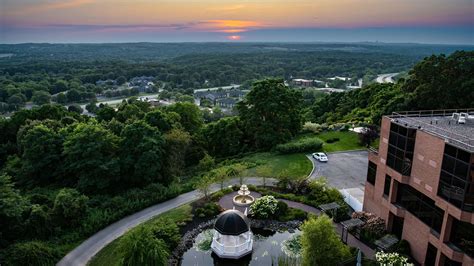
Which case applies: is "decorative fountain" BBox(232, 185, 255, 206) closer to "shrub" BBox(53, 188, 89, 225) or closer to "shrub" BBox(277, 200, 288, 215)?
"shrub" BBox(277, 200, 288, 215)

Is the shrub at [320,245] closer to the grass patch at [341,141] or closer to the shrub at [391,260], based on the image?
the shrub at [391,260]

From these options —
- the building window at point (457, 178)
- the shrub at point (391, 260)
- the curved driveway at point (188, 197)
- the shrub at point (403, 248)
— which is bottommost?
the curved driveway at point (188, 197)

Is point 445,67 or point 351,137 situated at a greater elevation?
point 445,67

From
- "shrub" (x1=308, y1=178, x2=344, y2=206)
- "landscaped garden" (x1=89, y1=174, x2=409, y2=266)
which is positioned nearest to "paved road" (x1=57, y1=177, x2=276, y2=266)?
"landscaped garden" (x1=89, y1=174, x2=409, y2=266)

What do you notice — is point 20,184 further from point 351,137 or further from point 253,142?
point 351,137

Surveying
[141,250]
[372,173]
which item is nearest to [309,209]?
[372,173]

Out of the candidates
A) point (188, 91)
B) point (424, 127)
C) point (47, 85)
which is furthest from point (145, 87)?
point (424, 127)

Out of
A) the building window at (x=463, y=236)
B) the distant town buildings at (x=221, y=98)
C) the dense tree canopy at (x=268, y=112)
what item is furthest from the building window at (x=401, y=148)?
the distant town buildings at (x=221, y=98)

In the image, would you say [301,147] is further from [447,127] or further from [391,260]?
[391,260]
